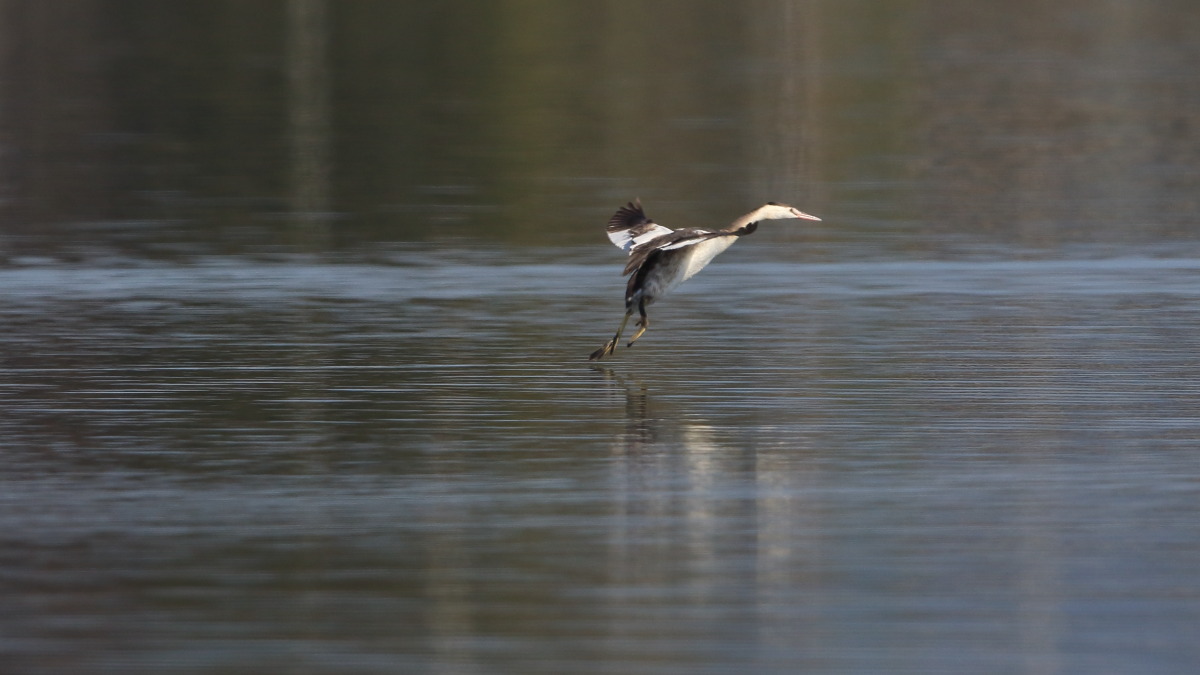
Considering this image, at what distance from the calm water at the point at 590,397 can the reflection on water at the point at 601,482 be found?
0.11ft

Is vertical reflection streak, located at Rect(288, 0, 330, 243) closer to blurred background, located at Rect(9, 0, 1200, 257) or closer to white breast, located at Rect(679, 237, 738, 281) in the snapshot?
blurred background, located at Rect(9, 0, 1200, 257)

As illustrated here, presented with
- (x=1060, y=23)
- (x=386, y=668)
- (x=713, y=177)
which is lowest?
(x=386, y=668)

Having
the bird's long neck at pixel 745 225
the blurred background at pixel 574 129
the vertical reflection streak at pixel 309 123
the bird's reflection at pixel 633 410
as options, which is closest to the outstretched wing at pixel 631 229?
the bird's long neck at pixel 745 225

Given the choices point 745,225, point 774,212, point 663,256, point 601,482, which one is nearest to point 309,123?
point 663,256

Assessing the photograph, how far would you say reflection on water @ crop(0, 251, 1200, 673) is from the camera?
8414 mm

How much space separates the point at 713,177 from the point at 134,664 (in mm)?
18661

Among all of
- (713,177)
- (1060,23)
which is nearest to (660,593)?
(713,177)

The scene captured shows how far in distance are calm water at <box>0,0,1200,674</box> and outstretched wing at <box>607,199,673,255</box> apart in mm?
847

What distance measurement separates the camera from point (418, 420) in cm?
1262

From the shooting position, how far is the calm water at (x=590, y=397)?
8.60m

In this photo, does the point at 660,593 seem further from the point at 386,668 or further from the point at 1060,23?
the point at 1060,23

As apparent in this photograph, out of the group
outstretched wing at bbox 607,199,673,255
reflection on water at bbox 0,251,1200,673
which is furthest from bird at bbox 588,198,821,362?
reflection on water at bbox 0,251,1200,673

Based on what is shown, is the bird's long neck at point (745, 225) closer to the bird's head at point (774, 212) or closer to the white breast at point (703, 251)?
the bird's head at point (774, 212)

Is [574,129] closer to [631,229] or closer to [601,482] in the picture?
[631,229]
